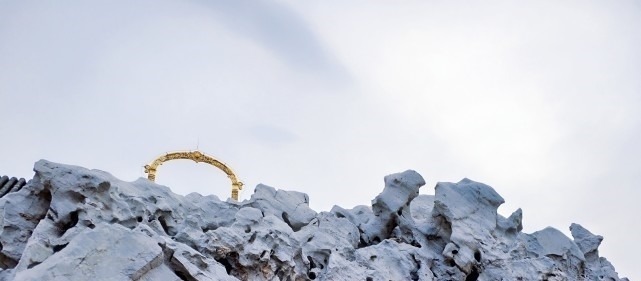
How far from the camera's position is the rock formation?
607 centimetres

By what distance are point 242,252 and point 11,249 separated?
8.05 ft

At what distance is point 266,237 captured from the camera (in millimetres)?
7797

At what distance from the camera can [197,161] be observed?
13.2 metres

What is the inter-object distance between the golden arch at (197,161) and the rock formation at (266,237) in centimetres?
361

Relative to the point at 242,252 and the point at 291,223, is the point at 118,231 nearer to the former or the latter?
the point at 242,252

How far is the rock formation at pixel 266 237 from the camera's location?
239 inches

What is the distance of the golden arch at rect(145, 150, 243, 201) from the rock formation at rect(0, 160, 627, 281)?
361cm

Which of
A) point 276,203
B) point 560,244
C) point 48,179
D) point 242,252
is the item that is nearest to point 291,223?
point 276,203

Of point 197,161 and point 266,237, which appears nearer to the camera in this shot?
point 266,237

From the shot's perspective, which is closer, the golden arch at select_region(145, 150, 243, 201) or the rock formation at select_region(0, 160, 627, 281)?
the rock formation at select_region(0, 160, 627, 281)

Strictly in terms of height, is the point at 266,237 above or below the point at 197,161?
below

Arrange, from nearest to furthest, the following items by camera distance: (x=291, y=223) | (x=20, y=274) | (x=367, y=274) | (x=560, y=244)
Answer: (x=20, y=274)
(x=367, y=274)
(x=291, y=223)
(x=560, y=244)

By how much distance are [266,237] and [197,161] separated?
19.0 ft

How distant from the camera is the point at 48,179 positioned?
708 cm
